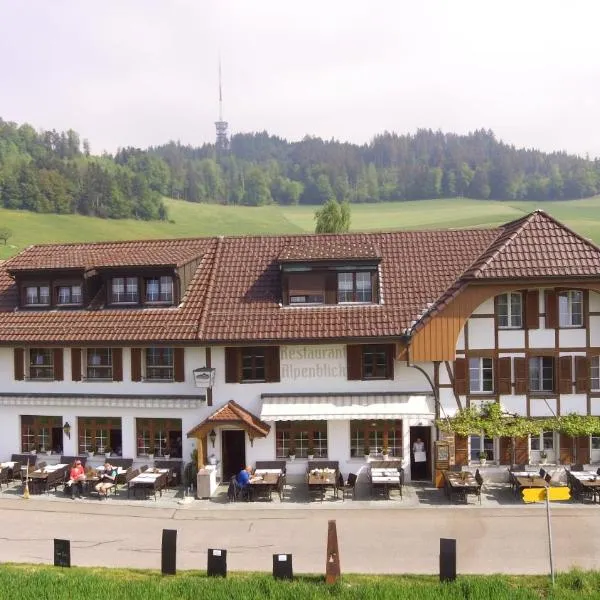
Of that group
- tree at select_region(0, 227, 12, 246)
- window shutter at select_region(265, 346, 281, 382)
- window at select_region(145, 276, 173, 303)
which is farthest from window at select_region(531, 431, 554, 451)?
tree at select_region(0, 227, 12, 246)

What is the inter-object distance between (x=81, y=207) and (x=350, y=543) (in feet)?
371

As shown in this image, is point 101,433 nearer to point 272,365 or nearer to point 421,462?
point 272,365

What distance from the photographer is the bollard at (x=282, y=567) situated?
15.4 meters

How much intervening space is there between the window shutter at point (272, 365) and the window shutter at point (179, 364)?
3.11 meters

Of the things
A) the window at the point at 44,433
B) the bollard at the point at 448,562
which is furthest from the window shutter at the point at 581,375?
the window at the point at 44,433

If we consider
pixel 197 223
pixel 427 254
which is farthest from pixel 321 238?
pixel 197 223

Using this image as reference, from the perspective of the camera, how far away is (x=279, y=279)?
26.0 metres

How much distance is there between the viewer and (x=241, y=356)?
24.3m

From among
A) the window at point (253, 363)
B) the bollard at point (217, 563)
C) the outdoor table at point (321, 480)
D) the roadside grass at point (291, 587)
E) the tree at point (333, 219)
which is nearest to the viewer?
the roadside grass at point (291, 587)

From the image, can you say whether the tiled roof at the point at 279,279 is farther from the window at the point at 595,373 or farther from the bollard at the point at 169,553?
the bollard at the point at 169,553

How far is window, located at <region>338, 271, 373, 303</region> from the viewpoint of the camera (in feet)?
81.8

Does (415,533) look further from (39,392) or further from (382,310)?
(39,392)

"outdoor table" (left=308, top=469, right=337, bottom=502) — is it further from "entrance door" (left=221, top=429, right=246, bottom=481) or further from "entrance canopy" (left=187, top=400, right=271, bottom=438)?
"entrance door" (left=221, top=429, right=246, bottom=481)

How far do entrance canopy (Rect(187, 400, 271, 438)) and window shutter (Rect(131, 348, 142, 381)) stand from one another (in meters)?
3.09
